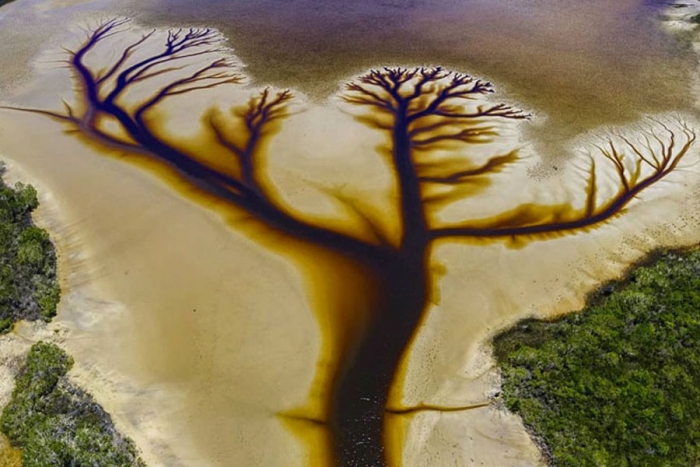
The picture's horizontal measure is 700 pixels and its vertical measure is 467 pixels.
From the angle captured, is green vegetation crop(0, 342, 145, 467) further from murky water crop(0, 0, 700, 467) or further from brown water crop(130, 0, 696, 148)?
brown water crop(130, 0, 696, 148)

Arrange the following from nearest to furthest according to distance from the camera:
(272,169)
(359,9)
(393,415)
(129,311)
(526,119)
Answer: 1. (393,415)
2. (129,311)
3. (272,169)
4. (526,119)
5. (359,9)

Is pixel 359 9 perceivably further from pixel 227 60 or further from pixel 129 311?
pixel 129 311

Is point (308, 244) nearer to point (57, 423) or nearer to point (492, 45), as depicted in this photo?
point (57, 423)

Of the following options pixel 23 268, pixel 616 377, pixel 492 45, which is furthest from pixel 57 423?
pixel 492 45

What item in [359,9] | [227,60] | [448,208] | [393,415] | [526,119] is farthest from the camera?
[359,9]

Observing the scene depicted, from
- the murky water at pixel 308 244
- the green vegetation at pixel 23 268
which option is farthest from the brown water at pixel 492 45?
the green vegetation at pixel 23 268

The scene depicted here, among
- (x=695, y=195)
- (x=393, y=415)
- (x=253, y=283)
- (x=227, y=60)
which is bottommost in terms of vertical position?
(x=393, y=415)

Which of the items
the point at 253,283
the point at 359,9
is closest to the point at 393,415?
the point at 253,283

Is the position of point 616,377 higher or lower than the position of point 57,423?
higher

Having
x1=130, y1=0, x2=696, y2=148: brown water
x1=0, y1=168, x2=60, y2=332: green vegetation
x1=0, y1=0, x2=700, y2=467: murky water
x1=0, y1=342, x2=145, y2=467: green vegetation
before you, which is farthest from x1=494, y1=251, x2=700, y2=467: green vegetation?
x1=0, y1=168, x2=60, y2=332: green vegetation
